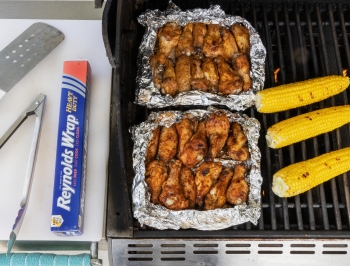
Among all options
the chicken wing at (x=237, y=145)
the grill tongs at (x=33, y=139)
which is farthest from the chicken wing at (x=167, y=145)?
the grill tongs at (x=33, y=139)

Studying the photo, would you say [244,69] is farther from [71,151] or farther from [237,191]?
[71,151]

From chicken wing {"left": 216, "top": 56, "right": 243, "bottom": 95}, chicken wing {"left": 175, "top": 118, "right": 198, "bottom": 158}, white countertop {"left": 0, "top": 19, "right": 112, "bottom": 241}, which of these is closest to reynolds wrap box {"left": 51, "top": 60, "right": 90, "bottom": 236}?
white countertop {"left": 0, "top": 19, "right": 112, "bottom": 241}

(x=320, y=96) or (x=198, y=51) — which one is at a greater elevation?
(x=198, y=51)

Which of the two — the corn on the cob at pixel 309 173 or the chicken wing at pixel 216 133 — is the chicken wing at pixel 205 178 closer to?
the chicken wing at pixel 216 133

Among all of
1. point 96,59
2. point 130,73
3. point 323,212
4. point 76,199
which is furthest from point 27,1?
point 323,212

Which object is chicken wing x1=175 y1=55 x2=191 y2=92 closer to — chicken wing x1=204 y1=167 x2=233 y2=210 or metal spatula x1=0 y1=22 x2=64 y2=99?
chicken wing x1=204 y1=167 x2=233 y2=210

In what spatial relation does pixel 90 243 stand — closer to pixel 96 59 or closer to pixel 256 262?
pixel 256 262

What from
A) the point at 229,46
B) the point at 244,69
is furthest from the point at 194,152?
the point at 229,46
